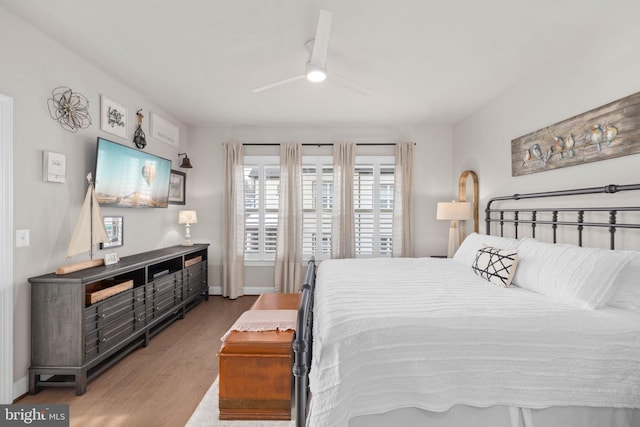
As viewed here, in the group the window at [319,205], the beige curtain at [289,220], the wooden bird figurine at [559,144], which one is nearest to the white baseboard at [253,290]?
the beige curtain at [289,220]

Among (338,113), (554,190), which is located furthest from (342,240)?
(554,190)

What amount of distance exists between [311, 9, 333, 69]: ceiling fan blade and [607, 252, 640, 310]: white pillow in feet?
7.72

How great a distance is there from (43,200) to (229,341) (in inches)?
75.0

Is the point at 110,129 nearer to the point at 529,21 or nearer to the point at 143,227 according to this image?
the point at 143,227

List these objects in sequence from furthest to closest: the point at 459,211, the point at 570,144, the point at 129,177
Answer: the point at 459,211, the point at 129,177, the point at 570,144

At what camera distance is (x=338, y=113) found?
4242mm

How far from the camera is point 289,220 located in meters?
4.75

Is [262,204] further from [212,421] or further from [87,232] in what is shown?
[212,421]

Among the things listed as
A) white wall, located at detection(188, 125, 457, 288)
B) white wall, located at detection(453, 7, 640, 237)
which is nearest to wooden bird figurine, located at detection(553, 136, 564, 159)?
white wall, located at detection(453, 7, 640, 237)

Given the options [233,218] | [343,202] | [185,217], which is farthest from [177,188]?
[343,202]

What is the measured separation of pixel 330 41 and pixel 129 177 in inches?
99.4

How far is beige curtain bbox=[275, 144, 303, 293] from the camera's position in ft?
15.6

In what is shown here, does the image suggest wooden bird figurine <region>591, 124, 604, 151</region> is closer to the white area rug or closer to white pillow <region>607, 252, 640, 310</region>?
white pillow <region>607, 252, 640, 310</region>

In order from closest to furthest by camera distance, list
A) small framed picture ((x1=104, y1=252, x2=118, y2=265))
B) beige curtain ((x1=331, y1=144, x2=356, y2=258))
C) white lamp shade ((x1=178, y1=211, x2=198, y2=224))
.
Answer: small framed picture ((x1=104, y1=252, x2=118, y2=265))
white lamp shade ((x1=178, y1=211, x2=198, y2=224))
beige curtain ((x1=331, y1=144, x2=356, y2=258))
